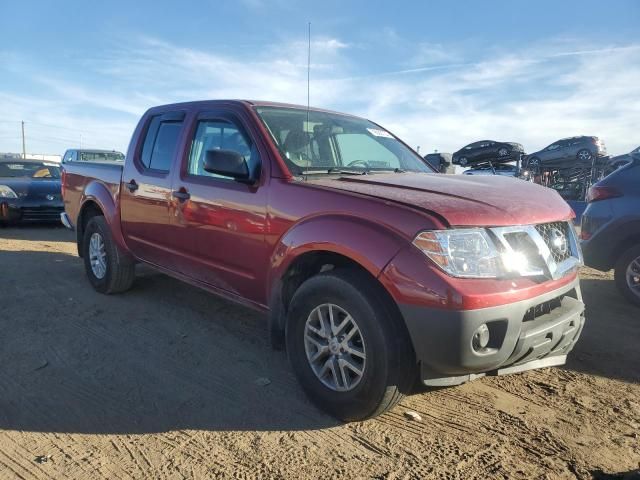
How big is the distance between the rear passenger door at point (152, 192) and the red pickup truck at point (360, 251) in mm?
29

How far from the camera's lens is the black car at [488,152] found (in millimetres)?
A: 23391

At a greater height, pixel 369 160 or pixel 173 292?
pixel 369 160

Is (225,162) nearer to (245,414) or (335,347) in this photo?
(335,347)

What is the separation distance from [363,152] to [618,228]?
3137 mm

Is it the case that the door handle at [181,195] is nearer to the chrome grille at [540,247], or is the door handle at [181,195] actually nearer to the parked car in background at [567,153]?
the chrome grille at [540,247]

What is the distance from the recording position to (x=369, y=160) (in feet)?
13.1

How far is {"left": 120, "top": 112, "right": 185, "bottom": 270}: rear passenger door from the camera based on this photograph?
14.0 feet

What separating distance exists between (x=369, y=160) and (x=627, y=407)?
8.00ft

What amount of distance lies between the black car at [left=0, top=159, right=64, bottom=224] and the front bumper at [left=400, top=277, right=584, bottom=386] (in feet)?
32.3

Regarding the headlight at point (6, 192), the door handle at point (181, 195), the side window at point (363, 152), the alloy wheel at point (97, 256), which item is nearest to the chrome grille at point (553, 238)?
the side window at point (363, 152)

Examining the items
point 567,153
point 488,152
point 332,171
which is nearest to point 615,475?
point 332,171

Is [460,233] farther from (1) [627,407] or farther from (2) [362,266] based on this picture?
(1) [627,407]

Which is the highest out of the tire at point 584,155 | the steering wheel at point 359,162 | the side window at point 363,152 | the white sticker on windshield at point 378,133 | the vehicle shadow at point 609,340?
the tire at point 584,155

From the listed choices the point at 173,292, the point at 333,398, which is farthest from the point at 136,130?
the point at 333,398
